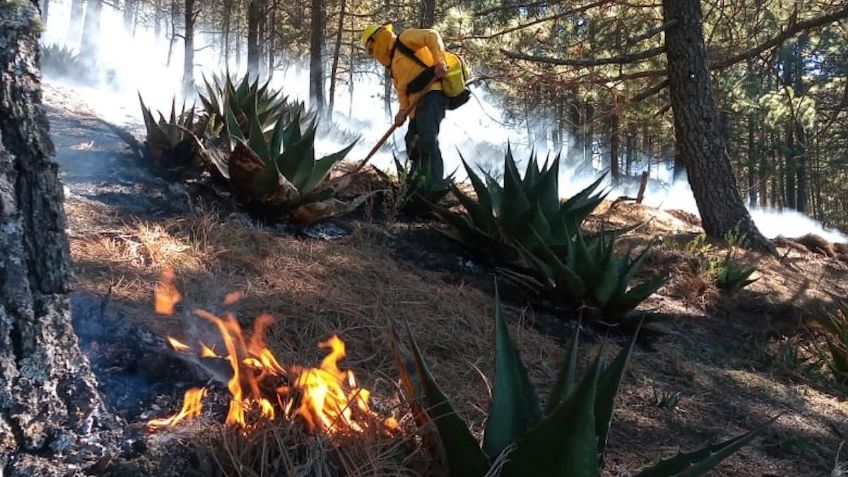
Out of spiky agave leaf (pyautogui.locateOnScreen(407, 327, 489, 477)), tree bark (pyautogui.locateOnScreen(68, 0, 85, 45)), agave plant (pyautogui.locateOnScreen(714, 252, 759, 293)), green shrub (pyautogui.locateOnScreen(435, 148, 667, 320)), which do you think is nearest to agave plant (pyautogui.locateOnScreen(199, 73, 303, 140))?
green shrub (pyautogui.locateOnScreen(435, 148, 667, 320))

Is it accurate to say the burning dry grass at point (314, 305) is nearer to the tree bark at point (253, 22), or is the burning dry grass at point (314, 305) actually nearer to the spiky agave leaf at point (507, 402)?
the spiky agave leaf at point (507, 402)

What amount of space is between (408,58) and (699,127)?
11.5ft

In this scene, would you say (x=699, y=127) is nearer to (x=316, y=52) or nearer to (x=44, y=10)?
(x=316, y=52)

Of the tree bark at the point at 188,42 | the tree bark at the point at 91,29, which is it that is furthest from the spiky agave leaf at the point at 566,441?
the tree bark at the point at 91,29

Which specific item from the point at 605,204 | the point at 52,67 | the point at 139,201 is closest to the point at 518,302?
the point at 139,201

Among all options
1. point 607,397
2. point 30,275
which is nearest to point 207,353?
point 30,275

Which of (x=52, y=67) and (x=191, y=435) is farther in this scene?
(x=52, y=67)

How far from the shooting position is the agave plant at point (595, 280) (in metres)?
3.71

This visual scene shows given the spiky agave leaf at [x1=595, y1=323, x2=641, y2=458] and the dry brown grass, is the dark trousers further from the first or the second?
the spiky agave leaf at [x1=595, y1=323, x2=641, y2=458]

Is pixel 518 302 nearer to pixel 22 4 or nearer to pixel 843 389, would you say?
pixel 843 389

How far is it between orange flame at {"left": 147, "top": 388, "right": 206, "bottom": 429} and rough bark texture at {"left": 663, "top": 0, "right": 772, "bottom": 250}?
6.73 meters

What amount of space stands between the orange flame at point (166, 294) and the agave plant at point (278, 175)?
52.8 inches

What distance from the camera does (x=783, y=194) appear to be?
31.4 metres

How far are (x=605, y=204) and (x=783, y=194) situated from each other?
2688 centimetres
